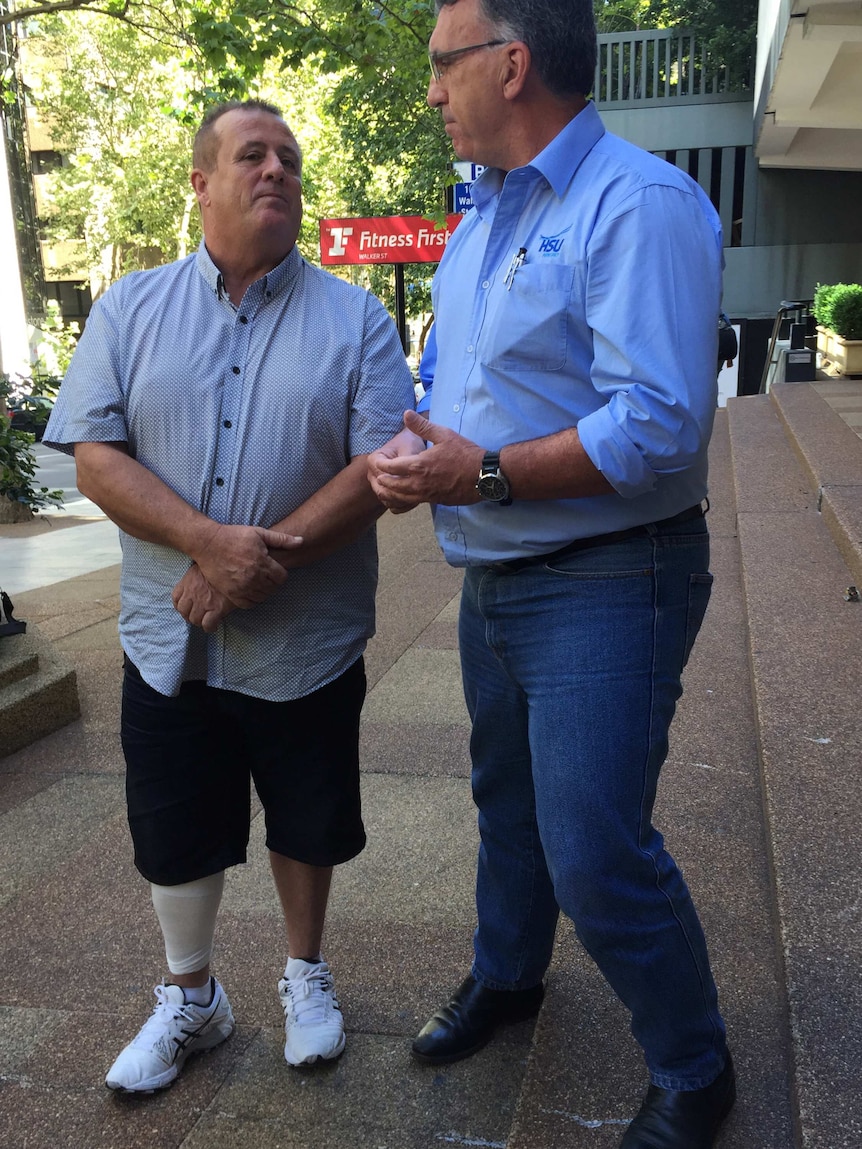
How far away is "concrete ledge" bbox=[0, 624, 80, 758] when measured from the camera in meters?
4.79

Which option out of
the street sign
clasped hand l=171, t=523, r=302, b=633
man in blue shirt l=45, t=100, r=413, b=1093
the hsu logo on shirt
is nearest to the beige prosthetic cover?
man in blue shirt l=45, t=100, r=413, b=1093

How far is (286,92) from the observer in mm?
29234

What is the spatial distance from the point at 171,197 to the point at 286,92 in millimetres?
6008

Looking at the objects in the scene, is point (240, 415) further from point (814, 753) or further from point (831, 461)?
point (831, 461)

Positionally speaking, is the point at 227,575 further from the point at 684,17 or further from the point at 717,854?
the point at 684,17

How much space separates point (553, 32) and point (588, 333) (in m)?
0.52

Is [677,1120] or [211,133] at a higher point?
[211,133]

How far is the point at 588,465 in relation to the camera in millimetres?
1856

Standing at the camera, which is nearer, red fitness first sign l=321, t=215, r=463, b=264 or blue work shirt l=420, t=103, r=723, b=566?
blue work shirt l=420, t=103, r=723, b=566

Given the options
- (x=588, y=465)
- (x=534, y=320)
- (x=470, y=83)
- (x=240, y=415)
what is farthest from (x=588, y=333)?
(x=240, y=415)

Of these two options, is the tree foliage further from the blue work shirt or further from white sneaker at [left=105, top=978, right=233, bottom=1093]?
white sneaker at [left=105, top=978, right=233, bottom=1093]

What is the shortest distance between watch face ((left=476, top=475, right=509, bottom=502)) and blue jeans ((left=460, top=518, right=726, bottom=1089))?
0.61 feet

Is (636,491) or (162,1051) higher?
(636,491)

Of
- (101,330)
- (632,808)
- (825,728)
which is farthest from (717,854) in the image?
(101,330)
